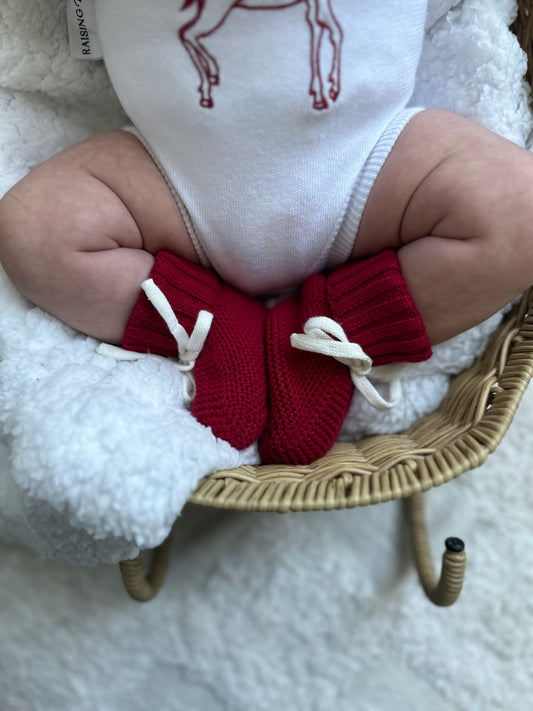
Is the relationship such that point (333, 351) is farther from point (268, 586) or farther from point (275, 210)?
point (268, 586)

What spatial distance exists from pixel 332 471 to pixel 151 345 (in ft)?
0.96

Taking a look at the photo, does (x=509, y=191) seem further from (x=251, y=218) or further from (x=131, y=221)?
(x=131, y=221)

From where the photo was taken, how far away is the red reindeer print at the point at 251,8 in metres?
0.65

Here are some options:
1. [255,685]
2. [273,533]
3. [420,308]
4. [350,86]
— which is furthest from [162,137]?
[255,685]

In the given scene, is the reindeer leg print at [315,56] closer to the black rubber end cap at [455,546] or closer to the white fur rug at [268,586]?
the white fur rug at [268,586]

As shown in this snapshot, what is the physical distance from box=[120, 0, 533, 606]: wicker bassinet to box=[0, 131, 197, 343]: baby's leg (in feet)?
0.90

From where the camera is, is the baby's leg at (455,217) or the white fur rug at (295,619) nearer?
the baby's leg at (455,217)

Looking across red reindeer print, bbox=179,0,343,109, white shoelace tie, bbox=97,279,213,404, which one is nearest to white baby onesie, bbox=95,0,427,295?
red reindeer print, bbox=179,0,343,109

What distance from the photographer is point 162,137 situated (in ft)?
2.50

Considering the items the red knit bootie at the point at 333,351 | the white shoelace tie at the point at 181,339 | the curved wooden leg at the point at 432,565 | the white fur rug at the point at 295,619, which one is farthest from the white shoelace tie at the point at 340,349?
the white fur rug at the point at 295,619

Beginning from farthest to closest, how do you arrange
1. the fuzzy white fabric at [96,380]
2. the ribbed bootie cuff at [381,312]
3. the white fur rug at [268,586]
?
the white fur rug at [268,586]
the ribbed bootie cuff at [381,312]
the fuzzy white fabric at [96,380]

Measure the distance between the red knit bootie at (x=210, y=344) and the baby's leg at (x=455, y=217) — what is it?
216 mm

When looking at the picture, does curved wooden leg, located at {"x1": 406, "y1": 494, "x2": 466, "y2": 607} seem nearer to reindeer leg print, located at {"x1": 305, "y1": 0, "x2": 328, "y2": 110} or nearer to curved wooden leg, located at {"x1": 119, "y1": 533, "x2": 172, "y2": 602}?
curved wooden leg, located at {"x1": 119, "y1": 533, "x2": 172, "y2": 602}

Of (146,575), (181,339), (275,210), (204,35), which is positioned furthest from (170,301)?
(146,575)
